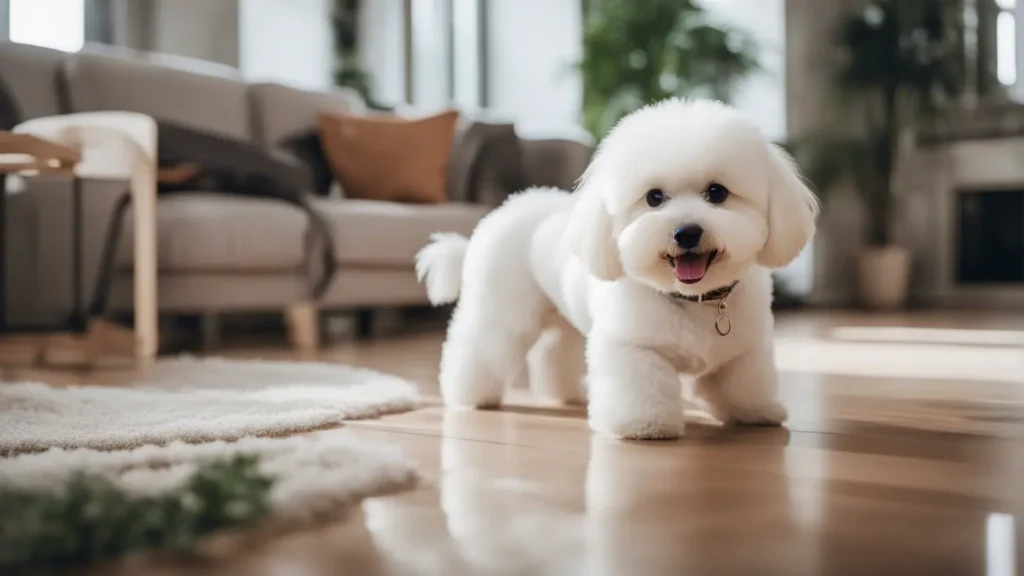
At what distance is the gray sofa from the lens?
2.78 metres

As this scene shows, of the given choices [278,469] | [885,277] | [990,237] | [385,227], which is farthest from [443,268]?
[990,237]

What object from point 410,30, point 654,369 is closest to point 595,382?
point 654,369

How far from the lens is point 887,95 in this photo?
5.06 meters

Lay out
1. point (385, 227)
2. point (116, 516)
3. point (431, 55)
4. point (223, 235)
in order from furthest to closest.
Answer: point (431, 55) → point (385, 227) → point (223, 235) → point (116, 516)

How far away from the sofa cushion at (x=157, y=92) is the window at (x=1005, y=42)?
410 cm

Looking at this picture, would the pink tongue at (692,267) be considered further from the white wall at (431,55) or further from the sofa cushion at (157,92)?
the white wall at (431,55)

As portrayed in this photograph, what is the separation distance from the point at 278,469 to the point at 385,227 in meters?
2.29

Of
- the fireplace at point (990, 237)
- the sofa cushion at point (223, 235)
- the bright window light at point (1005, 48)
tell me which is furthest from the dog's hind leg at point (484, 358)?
the bright window light at point (1005, 48)

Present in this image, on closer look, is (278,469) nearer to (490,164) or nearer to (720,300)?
(720,300)

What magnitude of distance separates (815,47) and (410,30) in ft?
8.18

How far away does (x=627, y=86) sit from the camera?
4918 mm

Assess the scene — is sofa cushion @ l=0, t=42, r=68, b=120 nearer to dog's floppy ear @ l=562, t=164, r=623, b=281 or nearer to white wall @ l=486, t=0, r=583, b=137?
dog's floppy ear @ l=562, t=164, r=623, b=281

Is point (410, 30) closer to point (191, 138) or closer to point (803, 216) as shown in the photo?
point (191, 138)

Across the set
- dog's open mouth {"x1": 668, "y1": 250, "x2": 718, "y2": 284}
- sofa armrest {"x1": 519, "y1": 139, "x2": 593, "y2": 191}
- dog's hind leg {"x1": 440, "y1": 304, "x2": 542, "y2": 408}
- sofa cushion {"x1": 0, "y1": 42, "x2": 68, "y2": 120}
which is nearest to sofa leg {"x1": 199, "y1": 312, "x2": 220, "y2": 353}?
sofa cushion {"x1": 0, "y1": 42, "x2": 68, "y2": 120}
